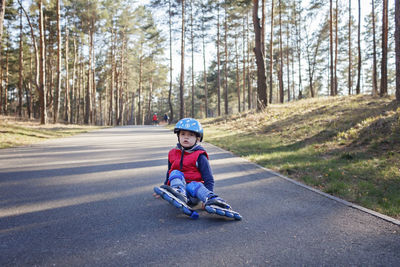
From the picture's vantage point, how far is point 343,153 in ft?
22.7

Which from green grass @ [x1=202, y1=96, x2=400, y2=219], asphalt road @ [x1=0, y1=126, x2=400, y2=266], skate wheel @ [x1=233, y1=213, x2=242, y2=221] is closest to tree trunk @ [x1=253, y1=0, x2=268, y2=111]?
green grass @ [x1=202, y1=96, x2=400, y2=219]

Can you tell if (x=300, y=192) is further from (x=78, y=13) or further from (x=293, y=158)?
(x=78, y=13)

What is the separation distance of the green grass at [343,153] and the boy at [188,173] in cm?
237

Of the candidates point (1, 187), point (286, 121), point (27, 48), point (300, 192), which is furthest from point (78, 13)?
point (300, 192)

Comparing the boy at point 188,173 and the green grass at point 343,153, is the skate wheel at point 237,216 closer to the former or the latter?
the boy at point 188,173

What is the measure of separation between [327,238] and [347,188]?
2305 millimetres

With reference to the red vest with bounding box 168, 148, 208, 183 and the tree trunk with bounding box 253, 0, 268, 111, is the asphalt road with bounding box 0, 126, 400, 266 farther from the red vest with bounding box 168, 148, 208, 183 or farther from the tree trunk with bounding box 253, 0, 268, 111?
the tree trunk with bounding box 253, 0, 268, 111

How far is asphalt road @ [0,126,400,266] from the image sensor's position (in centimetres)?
222

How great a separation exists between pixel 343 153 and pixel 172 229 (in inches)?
229

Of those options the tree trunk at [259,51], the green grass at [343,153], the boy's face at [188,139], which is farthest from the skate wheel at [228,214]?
the tree trunk at [259,51]

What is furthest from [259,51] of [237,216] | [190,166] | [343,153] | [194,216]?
[194,216]

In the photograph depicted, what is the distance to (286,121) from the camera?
1345 cm

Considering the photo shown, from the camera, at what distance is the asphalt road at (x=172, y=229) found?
2.22m

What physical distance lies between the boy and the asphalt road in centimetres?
25
